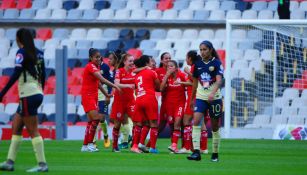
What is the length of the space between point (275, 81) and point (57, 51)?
20.7 ft

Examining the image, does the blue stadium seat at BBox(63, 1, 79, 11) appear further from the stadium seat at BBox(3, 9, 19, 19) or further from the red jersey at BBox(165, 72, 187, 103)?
the red jersey at BBox(165, 72, 187, 103)

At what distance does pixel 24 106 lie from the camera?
13.8 m

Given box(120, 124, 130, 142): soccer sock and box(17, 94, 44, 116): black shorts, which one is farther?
box(120, 124, 130, 142): soccer sock

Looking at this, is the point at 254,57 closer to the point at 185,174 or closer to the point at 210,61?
the point at 210,61

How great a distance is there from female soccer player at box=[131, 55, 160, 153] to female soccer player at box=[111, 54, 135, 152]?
21.5 inches

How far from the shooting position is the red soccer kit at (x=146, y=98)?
64.2ft

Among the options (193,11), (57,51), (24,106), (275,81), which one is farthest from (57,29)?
(24,106)

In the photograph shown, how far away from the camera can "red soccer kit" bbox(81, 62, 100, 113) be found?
1980 cm

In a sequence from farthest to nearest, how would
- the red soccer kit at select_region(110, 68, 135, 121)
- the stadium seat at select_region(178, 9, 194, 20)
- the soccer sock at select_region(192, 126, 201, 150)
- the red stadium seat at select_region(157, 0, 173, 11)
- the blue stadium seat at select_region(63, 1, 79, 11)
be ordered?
the blue stadium seat at select_region(63, 1, 79, 11) → the red stadium seat at select_region(157, 0, 173, 11) → the stadium seat at select_region(178, 9, 194, 20) → the red soccer kit at select_region(110, 68, 135, 121) → the soccer sock at select_region(192, 126, 201, 150)

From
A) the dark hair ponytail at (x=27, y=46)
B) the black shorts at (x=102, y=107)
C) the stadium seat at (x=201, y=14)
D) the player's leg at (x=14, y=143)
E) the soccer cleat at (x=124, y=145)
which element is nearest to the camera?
the dark hair ponytail at (x=27, y=46)

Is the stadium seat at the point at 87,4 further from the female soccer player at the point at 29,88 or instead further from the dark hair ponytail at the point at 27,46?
the dark hair ponytail at the point at 27,46

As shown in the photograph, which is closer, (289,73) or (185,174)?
(185,174)

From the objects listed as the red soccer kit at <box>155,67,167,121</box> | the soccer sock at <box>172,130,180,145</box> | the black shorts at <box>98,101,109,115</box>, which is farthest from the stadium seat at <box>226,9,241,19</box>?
the soccer sock at <box>172,130,180,145</box>

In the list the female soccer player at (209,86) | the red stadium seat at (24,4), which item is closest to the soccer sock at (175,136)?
the female soccer player at (209,86)
